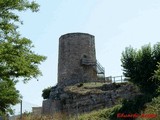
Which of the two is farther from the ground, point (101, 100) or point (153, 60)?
point (153, 60)

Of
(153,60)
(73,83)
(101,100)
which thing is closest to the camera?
(153,60)

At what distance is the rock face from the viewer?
103 feet

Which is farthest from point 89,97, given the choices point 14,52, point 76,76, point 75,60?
point 14,52

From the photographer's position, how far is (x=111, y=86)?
3369cm

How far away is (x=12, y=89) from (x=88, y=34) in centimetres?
2321

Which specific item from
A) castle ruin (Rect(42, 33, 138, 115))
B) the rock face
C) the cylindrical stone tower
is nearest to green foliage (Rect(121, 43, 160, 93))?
the rock face

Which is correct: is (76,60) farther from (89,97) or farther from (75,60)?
(89,97)

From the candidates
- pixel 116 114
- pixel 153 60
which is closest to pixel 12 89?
pixel 116 114

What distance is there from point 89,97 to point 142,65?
744 centimetres

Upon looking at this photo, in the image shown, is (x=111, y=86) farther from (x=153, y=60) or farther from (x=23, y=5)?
(x=23, y=5)

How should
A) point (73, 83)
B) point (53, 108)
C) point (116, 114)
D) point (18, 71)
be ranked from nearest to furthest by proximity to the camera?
point (18, 71) → point (116, 114) → point (53, 108) → point (73, 83)

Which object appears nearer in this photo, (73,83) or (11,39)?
(11,39)

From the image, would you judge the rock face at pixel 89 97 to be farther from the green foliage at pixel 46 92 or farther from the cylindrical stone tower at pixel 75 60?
the green foliage at pixel 46 92

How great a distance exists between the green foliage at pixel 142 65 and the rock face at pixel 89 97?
2657 millimetres
